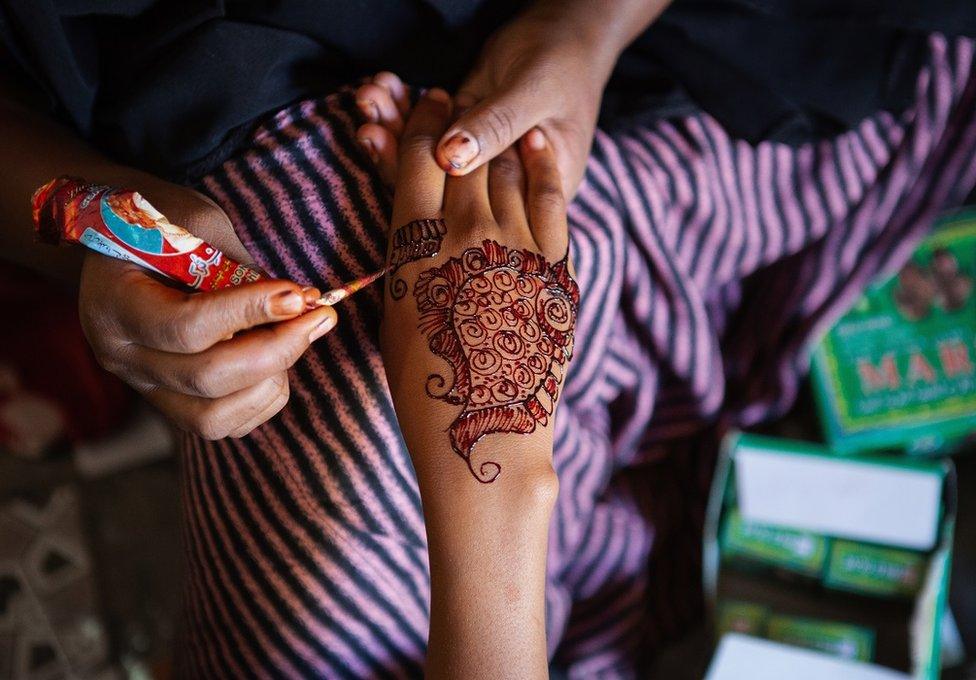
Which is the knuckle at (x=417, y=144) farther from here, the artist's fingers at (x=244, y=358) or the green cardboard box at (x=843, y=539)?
the green cardboard box at (x=843, y=539)

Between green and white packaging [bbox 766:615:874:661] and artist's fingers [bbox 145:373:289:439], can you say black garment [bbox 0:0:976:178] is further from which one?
green and white packaging [bbox 766:615:874:661]

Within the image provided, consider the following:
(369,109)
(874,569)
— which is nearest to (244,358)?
(369,109)

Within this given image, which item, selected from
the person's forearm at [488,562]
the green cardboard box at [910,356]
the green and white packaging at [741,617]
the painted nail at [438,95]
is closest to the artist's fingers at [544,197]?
the painted nail at [438,95]

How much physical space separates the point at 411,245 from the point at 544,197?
150 millimetres

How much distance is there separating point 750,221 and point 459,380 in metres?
0.45

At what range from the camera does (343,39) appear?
82 centimetres

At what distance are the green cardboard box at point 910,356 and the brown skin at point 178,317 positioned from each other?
0.70 metres

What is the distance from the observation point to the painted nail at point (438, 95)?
0.82 meters

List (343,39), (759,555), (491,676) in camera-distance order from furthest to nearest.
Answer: (759,555)
(343,39)
(491,676)

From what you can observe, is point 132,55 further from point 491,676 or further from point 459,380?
point 491,676

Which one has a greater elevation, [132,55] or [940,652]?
[132,55]

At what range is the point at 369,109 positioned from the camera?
0.78m

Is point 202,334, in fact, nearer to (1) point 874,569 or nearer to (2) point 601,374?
(2) point 601,374

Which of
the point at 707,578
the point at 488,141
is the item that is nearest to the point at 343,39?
the point at 488,141
